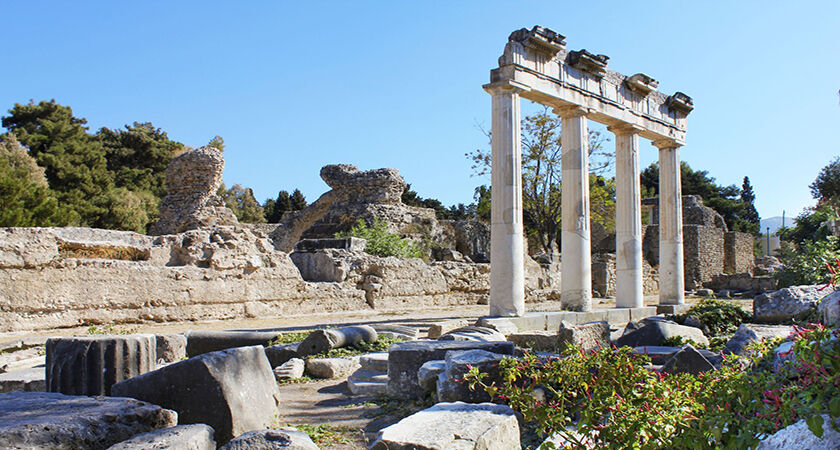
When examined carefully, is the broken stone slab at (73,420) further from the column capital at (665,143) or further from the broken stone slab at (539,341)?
the column capital at (665,143)

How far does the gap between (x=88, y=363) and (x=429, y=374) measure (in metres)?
2.45

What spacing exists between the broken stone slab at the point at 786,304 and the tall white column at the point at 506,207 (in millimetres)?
3636

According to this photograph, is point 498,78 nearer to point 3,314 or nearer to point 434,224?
point 3,314

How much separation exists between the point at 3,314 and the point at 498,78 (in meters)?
8.32

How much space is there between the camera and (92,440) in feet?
9.71

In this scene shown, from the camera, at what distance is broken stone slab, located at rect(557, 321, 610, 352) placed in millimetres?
6469

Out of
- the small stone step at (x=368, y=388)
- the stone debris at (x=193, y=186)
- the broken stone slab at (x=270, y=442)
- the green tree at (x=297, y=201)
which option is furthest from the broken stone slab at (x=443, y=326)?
the green tree at (x=297, y=201)

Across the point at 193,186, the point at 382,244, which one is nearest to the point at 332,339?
the point at 382,244

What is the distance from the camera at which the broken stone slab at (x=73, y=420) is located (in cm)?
278

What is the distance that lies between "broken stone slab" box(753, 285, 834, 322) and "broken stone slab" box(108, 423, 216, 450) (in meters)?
8.38

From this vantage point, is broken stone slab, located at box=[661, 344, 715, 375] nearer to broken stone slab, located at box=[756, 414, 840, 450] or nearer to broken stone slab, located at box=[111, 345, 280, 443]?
broken stone slab, located at box=[756, 414, 840, 450]

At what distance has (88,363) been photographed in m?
4.43

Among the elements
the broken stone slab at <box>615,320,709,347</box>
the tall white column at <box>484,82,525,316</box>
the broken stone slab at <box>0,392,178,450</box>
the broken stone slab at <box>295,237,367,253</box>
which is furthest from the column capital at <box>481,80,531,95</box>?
the broken stone slab at <box>0,392,178,450</box>

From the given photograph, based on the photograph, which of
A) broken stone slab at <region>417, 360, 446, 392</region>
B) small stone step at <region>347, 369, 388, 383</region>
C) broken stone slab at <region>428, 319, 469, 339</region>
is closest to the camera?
broken stone slab at <region>417, 360, 446, 392</region>
